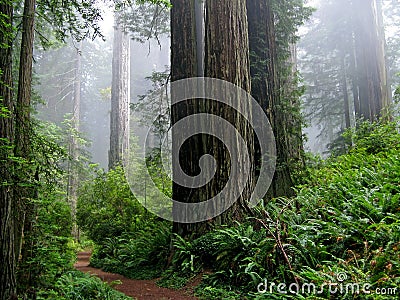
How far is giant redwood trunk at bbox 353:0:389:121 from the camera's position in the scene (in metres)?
12.9

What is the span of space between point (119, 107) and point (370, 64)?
11079 millimetres

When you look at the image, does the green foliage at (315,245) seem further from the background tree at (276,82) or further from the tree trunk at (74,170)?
the tree trunk at (74,170)

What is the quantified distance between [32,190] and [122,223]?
5.55m

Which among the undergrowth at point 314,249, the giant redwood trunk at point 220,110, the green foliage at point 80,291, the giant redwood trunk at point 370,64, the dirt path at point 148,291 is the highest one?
the giant redwood trunk at point 370,64

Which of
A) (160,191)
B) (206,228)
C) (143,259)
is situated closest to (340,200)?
(206,228)

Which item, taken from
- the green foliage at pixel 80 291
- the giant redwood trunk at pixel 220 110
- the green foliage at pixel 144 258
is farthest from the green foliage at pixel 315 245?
the green foliage at pixel 80 291

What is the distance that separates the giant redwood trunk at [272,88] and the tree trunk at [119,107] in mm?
8141

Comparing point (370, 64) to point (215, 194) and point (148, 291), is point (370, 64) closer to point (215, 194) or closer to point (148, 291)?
point (215, 194)

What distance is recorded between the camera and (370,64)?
44.6 feet

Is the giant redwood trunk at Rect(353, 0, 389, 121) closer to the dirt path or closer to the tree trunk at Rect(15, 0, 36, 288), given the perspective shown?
the dirt path

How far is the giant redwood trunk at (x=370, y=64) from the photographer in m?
12.9

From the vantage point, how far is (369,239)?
12.1 feet

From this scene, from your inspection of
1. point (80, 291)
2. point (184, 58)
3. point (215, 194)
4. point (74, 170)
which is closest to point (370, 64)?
point (184, 58)

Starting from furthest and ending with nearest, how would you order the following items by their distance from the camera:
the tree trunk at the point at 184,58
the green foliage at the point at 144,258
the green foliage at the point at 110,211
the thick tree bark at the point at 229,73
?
the green foliage at the point at 110,211 < the tree trunk at the point at 184,58 < the green foliage at the point at 144,258 < the thick tree bark at the point at 229,73
